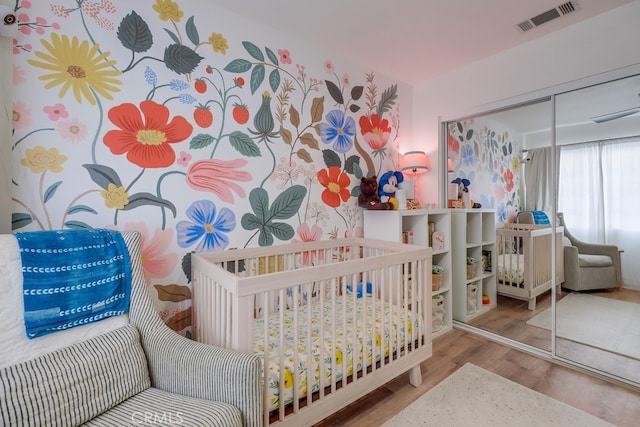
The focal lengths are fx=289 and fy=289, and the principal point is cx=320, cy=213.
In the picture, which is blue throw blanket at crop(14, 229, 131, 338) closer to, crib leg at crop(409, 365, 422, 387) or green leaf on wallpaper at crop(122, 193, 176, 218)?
green leaf on wallpaper at crop(122, 193, 176, 218)

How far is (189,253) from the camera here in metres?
1.77

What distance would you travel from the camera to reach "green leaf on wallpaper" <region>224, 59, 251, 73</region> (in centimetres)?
191

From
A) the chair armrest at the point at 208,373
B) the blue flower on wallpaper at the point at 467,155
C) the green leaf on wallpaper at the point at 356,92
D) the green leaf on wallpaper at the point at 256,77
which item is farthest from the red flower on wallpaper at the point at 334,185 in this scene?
the chair armrest at the point at 208,373

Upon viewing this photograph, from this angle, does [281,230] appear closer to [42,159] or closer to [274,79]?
[274,79]

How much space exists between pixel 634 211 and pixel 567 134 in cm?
68

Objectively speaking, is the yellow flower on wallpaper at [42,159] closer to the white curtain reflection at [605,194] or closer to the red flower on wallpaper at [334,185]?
the red flower on wallpaper at [334,185]

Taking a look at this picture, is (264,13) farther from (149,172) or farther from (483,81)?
(483,81)

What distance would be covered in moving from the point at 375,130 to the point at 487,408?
2.25 m

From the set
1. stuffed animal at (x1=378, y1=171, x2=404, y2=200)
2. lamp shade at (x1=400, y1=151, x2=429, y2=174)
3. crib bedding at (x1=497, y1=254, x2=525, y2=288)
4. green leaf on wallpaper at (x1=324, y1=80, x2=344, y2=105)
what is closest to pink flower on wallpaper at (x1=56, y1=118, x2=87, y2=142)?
green leaf on wallpaper at (x1=324, y1=80, x2=344, y2=105)

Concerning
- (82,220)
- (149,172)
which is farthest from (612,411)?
(82,220)

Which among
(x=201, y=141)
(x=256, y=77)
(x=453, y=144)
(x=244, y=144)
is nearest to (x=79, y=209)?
(x=201, y=141)

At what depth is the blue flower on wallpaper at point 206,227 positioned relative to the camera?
1763 mm

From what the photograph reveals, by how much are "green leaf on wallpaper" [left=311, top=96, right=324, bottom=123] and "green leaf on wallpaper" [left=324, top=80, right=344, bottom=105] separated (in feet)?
0.41

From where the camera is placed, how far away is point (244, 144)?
1965 mm
